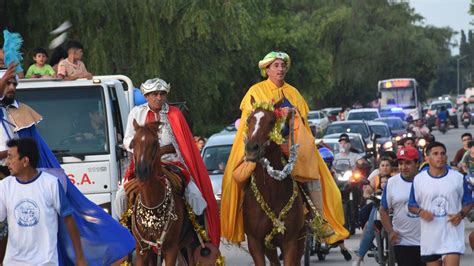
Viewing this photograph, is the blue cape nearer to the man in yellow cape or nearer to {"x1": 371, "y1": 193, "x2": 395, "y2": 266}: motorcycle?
the man in yellow cape

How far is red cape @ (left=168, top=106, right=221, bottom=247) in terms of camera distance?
1305cm

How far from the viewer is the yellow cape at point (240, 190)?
1320 cm

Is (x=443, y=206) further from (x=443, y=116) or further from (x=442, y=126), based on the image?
(x=443, y=116)

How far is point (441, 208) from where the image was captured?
12133mm

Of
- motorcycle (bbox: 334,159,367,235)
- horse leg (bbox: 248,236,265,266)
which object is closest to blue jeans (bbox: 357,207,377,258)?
horse leg (bbox: 248,236,265,266)

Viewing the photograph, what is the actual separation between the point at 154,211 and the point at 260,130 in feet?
4.11

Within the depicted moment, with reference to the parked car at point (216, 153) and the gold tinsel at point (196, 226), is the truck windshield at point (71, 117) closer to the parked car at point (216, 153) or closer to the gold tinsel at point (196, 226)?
the gold tinsel at point (196, 226)

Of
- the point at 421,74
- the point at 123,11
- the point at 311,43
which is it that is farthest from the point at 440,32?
the point at 123,11

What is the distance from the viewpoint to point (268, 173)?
41.9 feet

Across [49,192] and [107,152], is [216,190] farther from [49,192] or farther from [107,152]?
[49,192]

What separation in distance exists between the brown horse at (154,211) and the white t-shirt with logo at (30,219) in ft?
9.61

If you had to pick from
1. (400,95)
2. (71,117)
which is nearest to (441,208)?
(71,117)

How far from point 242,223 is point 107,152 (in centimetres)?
283

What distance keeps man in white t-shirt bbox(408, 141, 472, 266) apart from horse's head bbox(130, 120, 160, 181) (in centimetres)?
246
